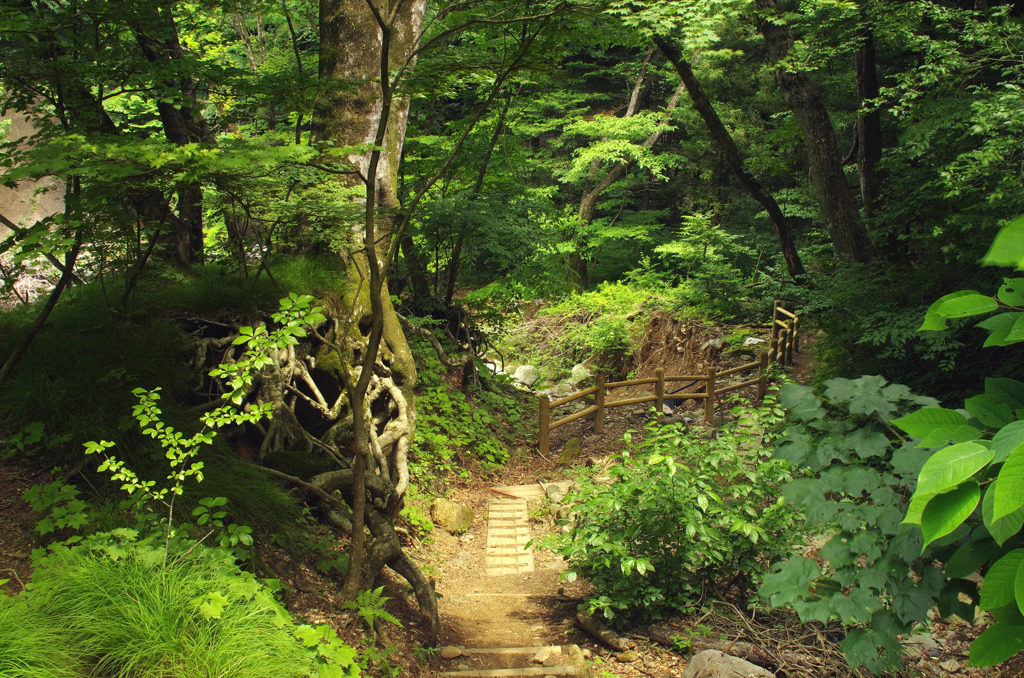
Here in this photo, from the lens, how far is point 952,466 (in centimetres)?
97

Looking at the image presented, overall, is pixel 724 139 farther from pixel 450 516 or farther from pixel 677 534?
pixel 677 534

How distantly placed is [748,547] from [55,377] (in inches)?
166

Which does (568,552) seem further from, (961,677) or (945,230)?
(945,230)

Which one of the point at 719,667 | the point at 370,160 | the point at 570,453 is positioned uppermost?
the point at 370,160

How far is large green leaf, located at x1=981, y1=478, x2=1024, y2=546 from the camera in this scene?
1.00m

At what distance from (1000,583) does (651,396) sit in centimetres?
856

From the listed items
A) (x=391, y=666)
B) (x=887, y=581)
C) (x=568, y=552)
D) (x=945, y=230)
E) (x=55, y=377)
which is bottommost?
(x=391, y=666)

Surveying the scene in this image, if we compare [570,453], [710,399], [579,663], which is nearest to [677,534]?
[579,663]

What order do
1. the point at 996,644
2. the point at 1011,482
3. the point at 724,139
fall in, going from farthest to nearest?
the point at 724,139 → the point at 996,644 → the point at 1011,482

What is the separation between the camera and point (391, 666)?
3.23 metres

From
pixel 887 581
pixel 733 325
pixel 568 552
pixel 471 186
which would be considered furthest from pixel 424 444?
pixel 733 325

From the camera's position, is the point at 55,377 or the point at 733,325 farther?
the point at 733,325

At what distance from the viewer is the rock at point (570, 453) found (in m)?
8.16

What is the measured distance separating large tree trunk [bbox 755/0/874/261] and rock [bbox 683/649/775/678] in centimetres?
588
